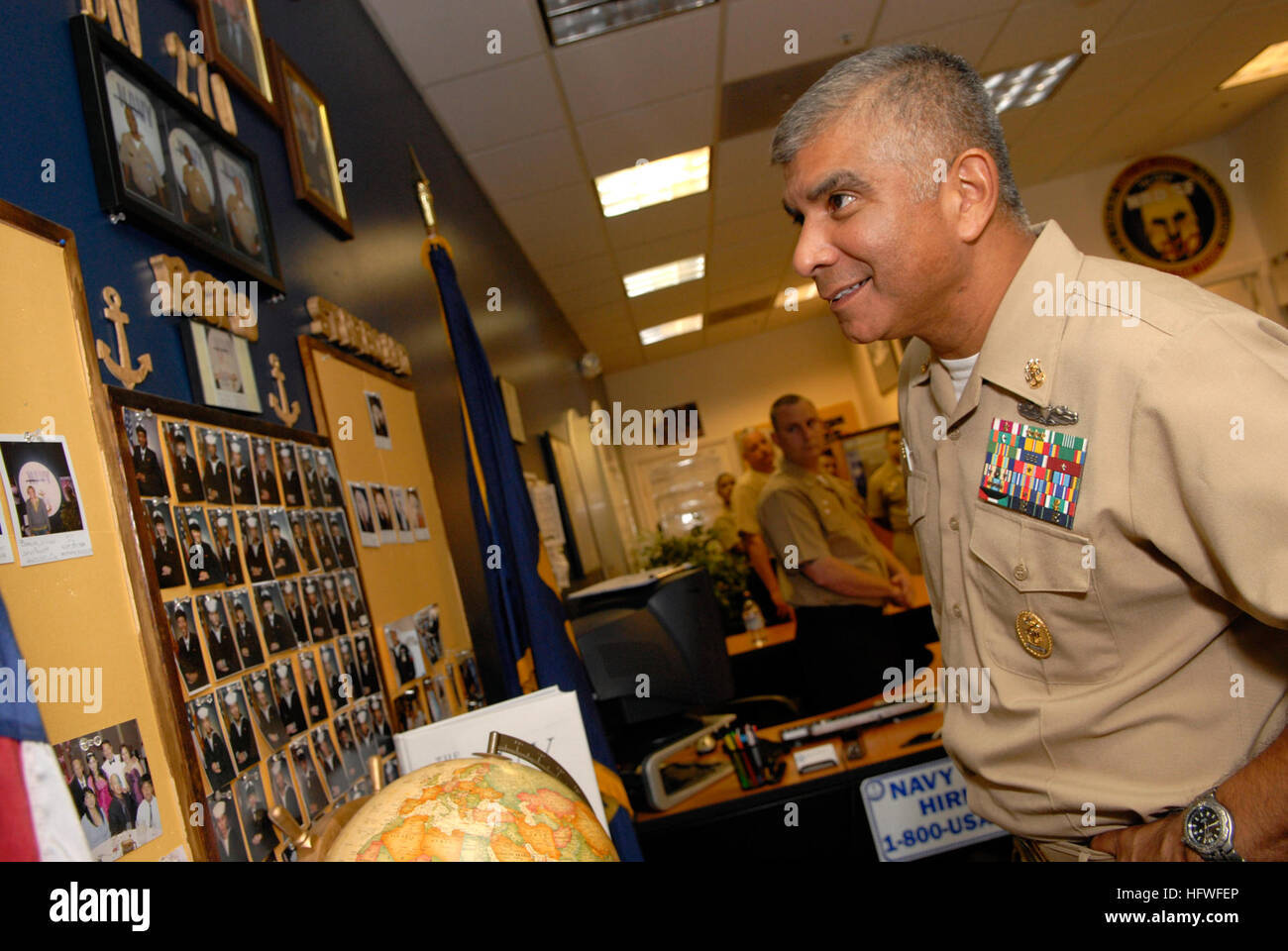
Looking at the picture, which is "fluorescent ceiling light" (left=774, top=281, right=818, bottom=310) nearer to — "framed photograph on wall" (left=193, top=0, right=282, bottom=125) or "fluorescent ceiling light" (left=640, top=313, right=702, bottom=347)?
"fluorescent ceiling light" (left=640, top=313, right=702, bottom=347)

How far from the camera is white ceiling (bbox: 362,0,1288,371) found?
3316 mm

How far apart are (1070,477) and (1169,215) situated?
23.9 ft

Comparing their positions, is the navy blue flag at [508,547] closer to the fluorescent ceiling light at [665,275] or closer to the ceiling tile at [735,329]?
the fluorescent ceiling light at [665,275]

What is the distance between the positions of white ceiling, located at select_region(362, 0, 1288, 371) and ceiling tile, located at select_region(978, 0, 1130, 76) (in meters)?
0.01

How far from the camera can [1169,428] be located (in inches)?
35.1

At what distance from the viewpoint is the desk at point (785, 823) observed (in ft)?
7.05

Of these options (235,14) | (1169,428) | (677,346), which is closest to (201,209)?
(235,14)

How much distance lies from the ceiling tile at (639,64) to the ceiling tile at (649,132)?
0.08m

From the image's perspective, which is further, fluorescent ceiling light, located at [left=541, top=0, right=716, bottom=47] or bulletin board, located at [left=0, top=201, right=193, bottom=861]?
fluorescent ceiling light, located at [left=541, top=0, right=716, bottom=47]

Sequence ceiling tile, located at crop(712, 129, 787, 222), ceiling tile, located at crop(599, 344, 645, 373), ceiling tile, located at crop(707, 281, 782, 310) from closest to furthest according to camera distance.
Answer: ceiling tile, located at crop(712, 129, 787, 222) < ceiling tile, located at crop(707, 281, 782, 310) < ceiling tile, located at crop(599, 344, 645, 373)

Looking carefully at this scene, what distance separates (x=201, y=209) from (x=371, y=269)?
0.92 meters

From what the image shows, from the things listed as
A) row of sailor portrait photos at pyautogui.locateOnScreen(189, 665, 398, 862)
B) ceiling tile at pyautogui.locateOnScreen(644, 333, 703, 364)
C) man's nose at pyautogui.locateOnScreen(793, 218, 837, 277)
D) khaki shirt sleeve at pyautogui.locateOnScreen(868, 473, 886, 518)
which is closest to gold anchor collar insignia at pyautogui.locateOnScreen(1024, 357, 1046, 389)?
man's nose at pyautogui.locateOnScreen(793, 218, 837, 277)

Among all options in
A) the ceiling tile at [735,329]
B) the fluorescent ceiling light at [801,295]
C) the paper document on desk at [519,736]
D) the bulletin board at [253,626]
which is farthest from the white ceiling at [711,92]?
the paper document on desk at [519,736]

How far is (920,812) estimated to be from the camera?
2129 mm
